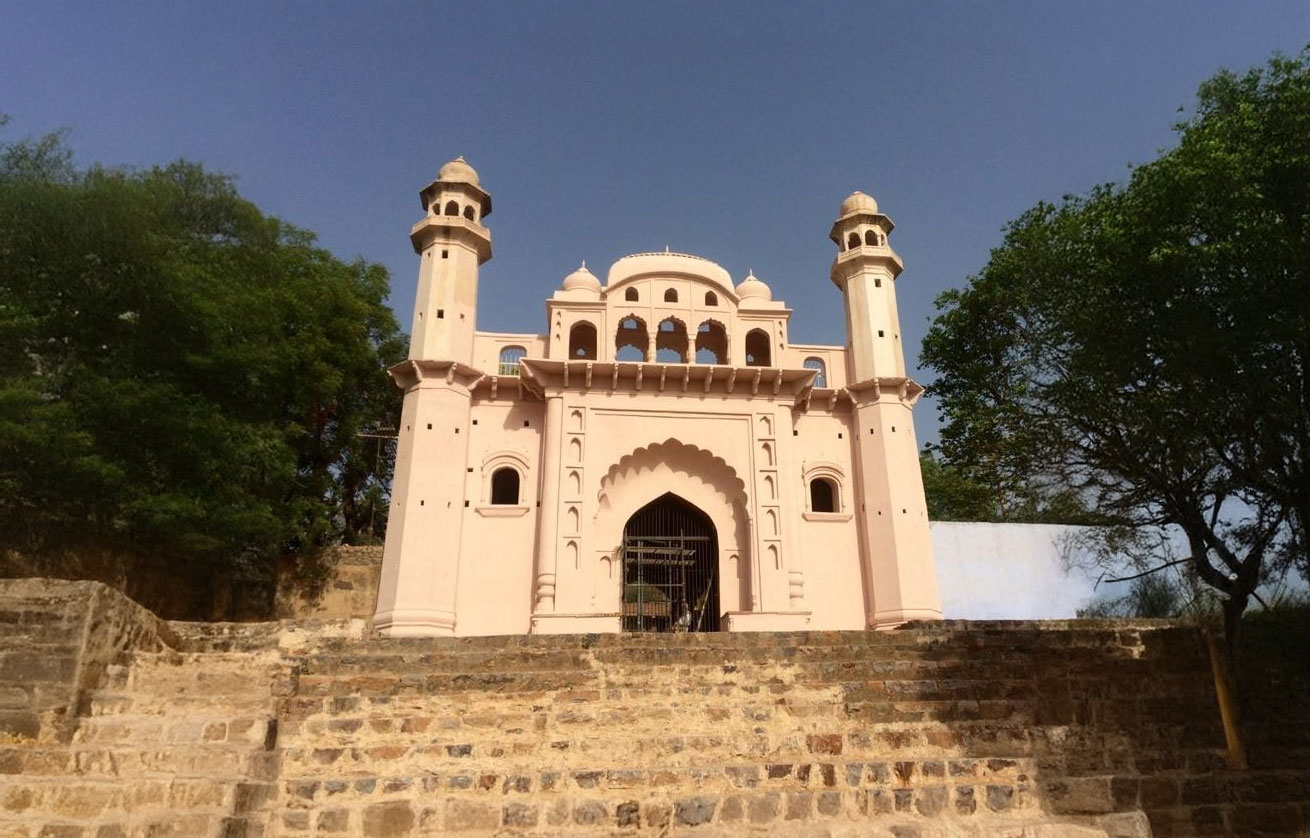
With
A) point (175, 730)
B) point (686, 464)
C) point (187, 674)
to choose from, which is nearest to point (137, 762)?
point (175, 730)

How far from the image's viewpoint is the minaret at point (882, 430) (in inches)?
605

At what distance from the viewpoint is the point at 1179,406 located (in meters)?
9.97

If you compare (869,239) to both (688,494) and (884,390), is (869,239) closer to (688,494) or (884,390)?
(884,390)

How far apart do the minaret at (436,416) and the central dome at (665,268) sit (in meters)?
2.86

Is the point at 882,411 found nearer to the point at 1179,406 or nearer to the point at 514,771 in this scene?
the point at 1179,406

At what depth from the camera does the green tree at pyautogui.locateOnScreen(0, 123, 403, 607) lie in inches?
530

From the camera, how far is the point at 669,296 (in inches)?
706

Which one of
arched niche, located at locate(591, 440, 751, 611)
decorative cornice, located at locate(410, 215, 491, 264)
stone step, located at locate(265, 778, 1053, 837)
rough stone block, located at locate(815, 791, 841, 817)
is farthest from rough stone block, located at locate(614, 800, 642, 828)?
decorative cornice, located at locate(410, 215, 491, 264)

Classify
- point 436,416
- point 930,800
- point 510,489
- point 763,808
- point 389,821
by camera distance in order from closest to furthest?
point 389,821 → point 763,808 → point 930,800 → point 436,416 → point 510,489

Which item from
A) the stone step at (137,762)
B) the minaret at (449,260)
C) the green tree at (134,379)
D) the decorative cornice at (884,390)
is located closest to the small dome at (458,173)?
the minaret at (449,260)

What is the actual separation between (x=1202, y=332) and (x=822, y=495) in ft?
29.3

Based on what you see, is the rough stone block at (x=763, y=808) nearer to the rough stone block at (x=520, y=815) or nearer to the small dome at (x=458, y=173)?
the rough stone block at (x=520, y=815)

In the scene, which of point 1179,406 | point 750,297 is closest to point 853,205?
point 750,297

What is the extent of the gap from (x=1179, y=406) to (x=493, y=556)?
36.0 feet
